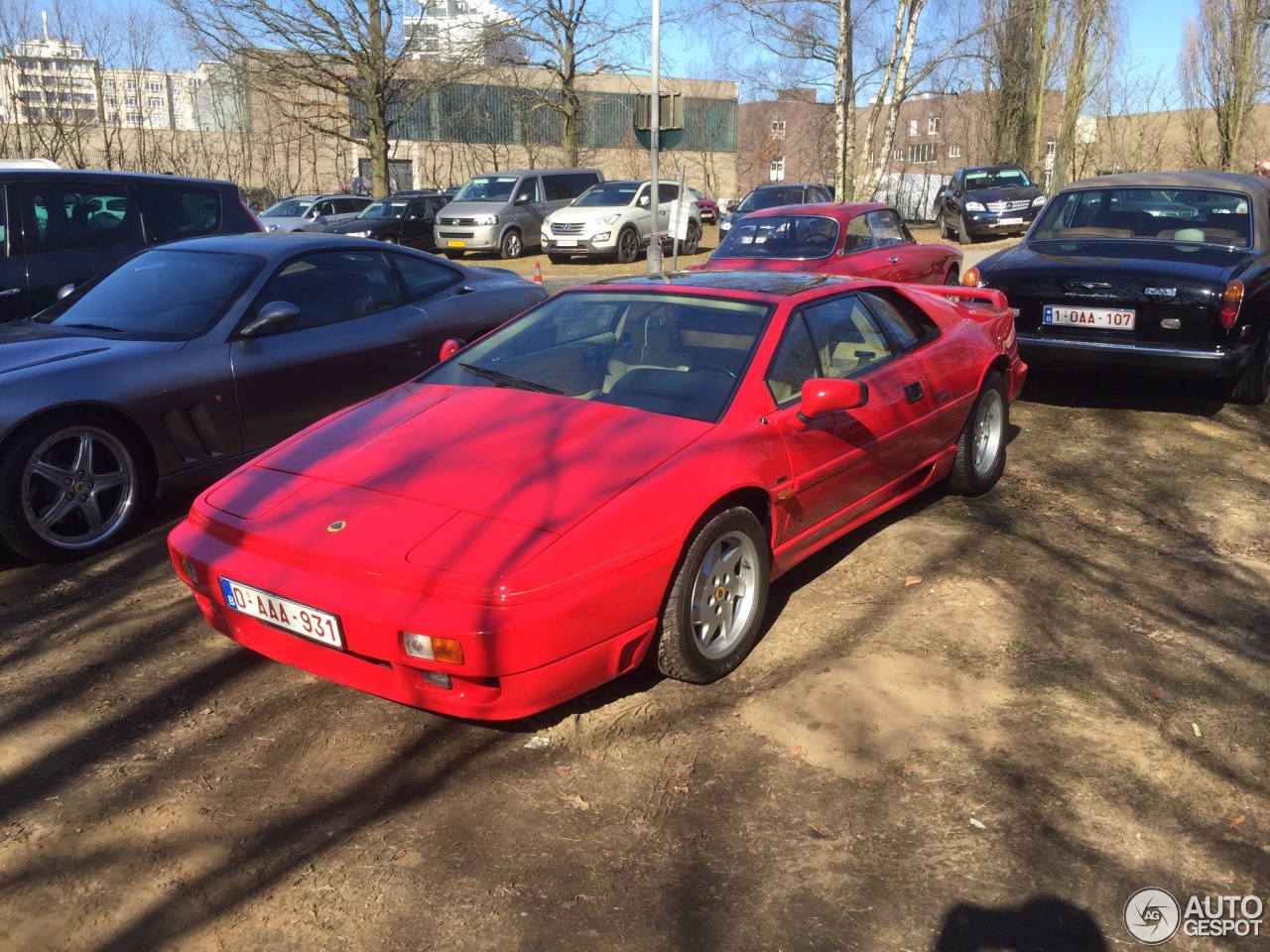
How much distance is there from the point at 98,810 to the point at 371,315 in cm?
374

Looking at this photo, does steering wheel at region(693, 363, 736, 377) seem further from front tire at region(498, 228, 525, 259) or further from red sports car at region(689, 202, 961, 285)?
front tire at region(498, 228, 525, 259)

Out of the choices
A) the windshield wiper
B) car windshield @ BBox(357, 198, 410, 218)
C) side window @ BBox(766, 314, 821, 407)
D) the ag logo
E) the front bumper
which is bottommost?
the ag logo

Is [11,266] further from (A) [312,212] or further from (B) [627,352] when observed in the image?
(A) [312,212]

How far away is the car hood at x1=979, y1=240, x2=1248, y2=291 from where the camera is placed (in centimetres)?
673

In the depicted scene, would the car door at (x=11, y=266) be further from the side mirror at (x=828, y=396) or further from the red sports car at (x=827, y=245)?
the side mirror at (x=828, y=396)

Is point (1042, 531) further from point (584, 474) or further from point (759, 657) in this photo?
point (584, 474)

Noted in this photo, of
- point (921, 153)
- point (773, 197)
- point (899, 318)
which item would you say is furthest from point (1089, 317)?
point (921, 153)

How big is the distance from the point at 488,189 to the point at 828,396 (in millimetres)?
19940

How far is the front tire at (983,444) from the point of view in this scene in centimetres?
534

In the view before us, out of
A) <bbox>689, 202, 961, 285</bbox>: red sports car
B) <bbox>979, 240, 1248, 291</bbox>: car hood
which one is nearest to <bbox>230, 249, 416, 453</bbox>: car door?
<bbox>689, 202, 961, 285</bbox>: red sports car

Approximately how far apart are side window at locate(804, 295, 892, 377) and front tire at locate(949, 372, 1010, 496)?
884 millimetres

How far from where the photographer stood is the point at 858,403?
12.6 ft

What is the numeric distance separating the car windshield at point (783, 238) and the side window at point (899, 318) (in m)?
4.73

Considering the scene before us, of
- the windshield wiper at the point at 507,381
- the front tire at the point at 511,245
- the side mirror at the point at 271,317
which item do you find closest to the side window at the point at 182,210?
the side mirror at the point at 271,317
